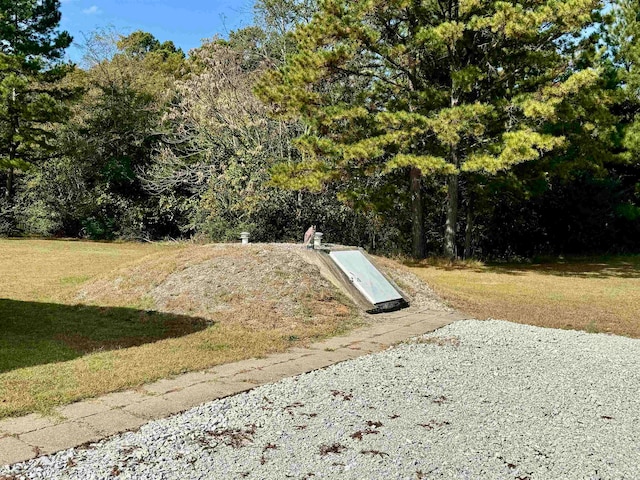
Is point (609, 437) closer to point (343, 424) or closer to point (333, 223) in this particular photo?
point (343, 424)

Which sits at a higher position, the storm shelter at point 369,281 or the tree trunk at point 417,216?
the tree trunk at point 417,216

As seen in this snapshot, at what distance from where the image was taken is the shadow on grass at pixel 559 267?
45.4 feet

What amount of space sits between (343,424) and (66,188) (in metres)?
20.4

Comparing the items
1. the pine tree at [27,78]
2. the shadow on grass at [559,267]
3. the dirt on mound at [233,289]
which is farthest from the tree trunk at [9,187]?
the shadow on grass at [559,267]

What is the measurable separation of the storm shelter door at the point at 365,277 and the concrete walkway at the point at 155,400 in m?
1.66

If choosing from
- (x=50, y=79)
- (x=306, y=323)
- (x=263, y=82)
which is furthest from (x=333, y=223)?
(x=50, y=79)

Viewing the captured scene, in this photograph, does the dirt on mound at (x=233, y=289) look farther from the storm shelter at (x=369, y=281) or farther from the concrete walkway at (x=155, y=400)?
the concrete walkway at (x=155, y=400)

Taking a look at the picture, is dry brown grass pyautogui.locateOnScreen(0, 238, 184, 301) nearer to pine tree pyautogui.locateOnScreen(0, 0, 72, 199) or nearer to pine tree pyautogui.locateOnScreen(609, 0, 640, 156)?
pine tree pyautogui.locateOnScreen(0, 0, 72, 199)

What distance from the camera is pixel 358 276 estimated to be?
7992mm

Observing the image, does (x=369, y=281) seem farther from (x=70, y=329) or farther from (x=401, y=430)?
(x=401, y=430)

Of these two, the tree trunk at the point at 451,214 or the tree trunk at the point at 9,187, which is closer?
the tree trunk at the point at 451,214

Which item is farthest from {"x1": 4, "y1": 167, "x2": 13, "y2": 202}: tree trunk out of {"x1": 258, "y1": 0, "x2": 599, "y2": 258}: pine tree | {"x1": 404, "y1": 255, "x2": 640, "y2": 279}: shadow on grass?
{"x1": 404, "y1": 255, "x2": 640, "y2": 279}: shadow on grass

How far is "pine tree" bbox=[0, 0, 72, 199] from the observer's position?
19.0m

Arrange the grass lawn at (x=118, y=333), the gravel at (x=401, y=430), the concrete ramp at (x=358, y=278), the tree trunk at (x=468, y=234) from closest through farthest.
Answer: the gravel at (x=401, y=430), the grass lawn at (x=118, y=333), the concrete ramp at (x=358, y=278), the tree trunk at (x=468, y=234)
